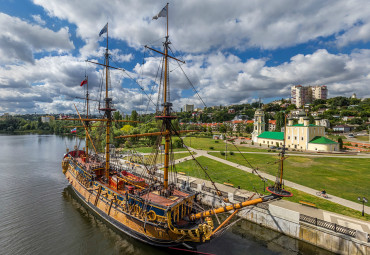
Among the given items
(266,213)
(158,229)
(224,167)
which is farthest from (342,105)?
(158,229)

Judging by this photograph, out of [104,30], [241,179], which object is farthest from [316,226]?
[104,30]

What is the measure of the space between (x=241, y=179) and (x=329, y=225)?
12.2 meters

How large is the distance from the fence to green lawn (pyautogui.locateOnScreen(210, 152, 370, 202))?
7.83 meters

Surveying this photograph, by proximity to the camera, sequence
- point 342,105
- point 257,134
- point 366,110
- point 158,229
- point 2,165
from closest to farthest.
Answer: point 158,229 < point 2,165 < point 257,134 < point 366,110 < point 342,105

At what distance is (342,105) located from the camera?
138500 mm

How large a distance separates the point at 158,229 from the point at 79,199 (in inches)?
637

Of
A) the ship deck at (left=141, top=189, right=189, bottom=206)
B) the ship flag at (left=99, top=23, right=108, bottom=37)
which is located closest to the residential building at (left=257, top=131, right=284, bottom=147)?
the ship deck at (left=141, top=189, right=189, bottom=206)

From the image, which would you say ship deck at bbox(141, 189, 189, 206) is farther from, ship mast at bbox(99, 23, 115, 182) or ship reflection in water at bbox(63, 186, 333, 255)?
ship mast at bbox(99, 23, 115, 182)

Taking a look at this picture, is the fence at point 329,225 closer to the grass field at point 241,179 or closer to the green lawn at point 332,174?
the grass field at point 241,179

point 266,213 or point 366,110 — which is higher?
point 366,110

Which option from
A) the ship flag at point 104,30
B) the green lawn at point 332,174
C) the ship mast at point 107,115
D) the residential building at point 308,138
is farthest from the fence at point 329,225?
the residential building at point 308,138

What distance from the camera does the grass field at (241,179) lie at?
55.3 feet

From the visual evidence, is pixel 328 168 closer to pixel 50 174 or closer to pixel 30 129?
pixel 50 174

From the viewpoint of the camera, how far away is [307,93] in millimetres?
174875
